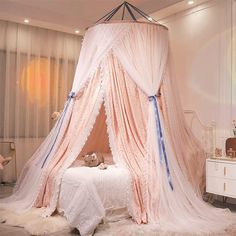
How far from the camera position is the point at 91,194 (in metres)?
3.37

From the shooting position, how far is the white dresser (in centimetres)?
400

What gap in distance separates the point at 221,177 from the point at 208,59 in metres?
1.76

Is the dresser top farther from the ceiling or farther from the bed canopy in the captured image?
the ceiling

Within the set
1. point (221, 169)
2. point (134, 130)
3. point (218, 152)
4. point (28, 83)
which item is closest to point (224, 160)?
point (221, 169)

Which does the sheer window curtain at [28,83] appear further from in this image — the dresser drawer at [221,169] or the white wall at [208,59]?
the dresser drawer at [221,169]

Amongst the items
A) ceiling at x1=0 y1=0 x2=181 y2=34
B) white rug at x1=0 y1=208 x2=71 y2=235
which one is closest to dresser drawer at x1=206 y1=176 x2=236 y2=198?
white rug at x1=0 y1=208 x2=71 y2=235

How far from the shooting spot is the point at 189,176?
4230 mm

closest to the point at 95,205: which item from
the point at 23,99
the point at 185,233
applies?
the point at 185,233

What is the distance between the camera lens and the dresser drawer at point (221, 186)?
4.00 m

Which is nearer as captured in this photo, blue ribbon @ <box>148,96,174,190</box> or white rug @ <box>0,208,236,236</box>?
white rug @ <box>0,208,236,236</box>

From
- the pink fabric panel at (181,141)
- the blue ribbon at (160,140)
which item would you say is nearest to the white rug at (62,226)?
the blue ribbon at (160,140)

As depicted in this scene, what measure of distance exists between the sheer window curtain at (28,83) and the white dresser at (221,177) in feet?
10.8

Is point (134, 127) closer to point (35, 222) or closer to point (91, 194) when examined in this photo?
point (91, 194)

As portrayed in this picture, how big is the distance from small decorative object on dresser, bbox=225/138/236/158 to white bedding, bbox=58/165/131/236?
1.41 metres
